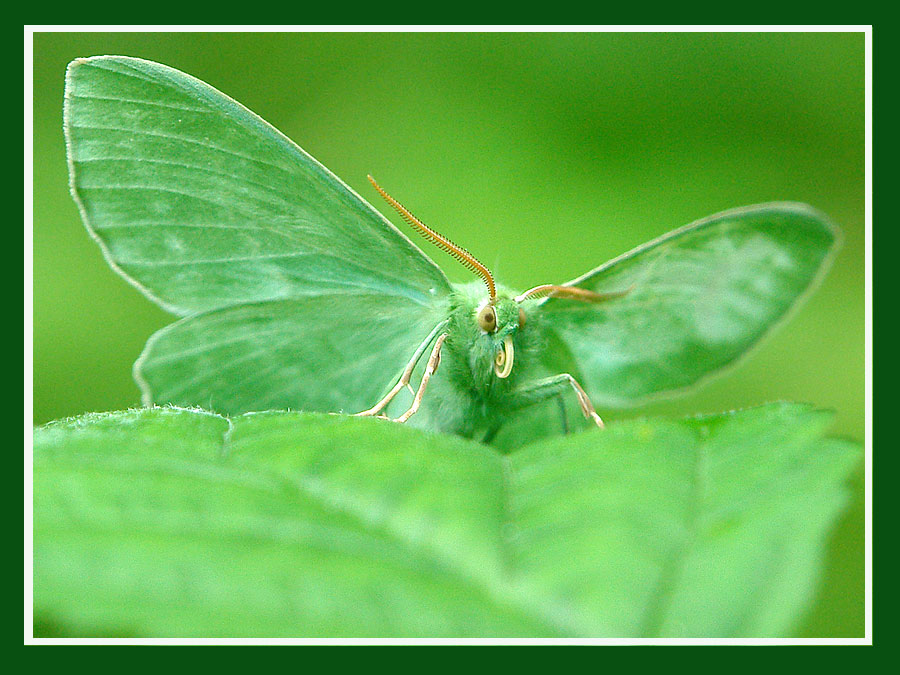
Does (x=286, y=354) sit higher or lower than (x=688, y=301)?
lower

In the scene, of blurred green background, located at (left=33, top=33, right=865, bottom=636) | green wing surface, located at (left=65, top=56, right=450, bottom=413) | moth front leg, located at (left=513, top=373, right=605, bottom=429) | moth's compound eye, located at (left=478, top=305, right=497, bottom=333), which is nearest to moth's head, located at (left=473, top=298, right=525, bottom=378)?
moth's compound eye, located at (left=478, top=305, right=497, bottom=333)

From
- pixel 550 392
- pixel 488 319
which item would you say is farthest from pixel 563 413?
pixel 488 319

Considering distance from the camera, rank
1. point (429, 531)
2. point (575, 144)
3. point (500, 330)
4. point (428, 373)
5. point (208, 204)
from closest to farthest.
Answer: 1. point (429, 531)
2. point (428, 373)
3. point (500, 330)
4. point (208, 204)
5. point (575, 144)

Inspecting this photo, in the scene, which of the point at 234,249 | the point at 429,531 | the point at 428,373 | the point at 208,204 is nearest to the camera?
the point at 429,531

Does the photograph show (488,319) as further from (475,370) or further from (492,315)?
(475,370)

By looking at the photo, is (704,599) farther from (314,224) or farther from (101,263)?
(101,263)

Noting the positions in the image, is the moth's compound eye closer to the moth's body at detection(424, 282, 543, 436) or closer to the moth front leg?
the moth's body at detection(424, 282, 543, 436)

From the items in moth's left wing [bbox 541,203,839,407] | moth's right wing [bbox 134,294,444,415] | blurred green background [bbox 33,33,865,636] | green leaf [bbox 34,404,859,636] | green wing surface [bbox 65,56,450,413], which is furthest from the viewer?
blurred green background [bbox 33,33,865,636]

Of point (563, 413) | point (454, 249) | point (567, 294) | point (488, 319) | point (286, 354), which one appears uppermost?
point (454, 249)
